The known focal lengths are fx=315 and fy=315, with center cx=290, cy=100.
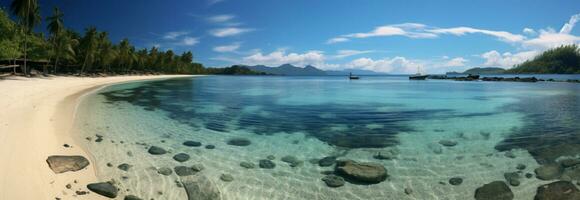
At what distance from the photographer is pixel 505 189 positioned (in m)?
6.49

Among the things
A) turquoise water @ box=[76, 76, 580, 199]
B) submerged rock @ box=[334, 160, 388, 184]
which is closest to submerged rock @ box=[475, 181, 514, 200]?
turquoise water @ box=[76, 76, 580, 199]

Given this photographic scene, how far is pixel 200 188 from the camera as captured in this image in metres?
6.31

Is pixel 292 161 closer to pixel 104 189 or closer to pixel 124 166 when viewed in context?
pixel 124 166

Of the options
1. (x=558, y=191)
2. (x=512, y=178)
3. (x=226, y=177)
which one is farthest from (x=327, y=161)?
(x=558, y=191)

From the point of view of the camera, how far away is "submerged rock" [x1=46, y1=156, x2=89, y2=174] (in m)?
6.62

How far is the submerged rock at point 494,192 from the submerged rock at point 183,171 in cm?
597

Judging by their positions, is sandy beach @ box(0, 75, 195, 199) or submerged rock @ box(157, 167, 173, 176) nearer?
sandy beach @ box(0, 75, 195, 199)

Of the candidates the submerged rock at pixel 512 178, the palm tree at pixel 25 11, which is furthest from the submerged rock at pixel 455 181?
the palm tree at pixel 25 11

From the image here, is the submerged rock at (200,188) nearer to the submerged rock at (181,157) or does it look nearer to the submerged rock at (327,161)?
the submerged rock at (181,157)

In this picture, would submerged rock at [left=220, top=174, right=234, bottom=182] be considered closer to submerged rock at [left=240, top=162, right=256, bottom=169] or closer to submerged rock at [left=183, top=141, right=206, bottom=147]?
submerged rock at [left=240, top=162, right=256, bottom=169]

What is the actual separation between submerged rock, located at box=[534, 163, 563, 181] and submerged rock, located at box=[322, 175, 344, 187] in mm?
4581

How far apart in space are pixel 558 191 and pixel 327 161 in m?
4.76

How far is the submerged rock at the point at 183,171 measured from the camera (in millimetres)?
7053

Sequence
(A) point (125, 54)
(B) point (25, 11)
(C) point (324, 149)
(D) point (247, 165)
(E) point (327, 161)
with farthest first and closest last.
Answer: (A) point (125, 54) < (B) point (25, 11) < (C) point (324, 149) < (E) point (327, 161) < (D) point (247, 165)
